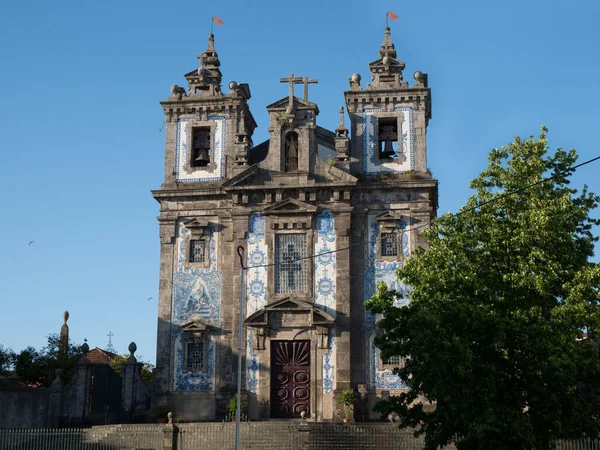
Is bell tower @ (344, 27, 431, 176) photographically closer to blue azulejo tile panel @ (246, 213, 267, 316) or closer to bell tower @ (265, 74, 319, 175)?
bell tower @ (265, 74, 319, 175)

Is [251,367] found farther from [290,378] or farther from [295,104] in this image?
[295,104]

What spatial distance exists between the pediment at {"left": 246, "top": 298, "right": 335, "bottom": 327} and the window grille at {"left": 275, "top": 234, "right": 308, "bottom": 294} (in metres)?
0.64

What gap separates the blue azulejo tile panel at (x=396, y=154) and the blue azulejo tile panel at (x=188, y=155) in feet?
19.0

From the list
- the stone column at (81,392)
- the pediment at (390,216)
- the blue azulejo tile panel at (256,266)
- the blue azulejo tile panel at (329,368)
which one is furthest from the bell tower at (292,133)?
the stone column at (81,392)

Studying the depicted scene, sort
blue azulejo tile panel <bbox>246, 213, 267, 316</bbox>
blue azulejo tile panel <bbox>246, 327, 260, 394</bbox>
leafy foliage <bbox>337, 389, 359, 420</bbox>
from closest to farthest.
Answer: leafy foliage <bbox>337, 389, 359, 420</bbox>
blue azulejo tile panel <bbox>246, 327, 260, 394</bbox>
blue azulejo tile panel <bbox>246, 213, 267, 316</bbox>

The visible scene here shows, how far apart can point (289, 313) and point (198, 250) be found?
182 inches

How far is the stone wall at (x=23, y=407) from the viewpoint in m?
33.9

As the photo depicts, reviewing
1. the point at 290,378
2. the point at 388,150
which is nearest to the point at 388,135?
the point at 388,150

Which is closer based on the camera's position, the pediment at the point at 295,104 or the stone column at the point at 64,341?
the pediment at the point at 295,104

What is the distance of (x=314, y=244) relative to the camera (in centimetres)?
3475

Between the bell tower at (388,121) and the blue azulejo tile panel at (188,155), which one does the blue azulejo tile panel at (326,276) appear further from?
the blue azulejo tile panel at (188,155)

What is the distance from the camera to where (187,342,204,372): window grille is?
34.6 m

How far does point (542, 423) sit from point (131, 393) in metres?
17.2

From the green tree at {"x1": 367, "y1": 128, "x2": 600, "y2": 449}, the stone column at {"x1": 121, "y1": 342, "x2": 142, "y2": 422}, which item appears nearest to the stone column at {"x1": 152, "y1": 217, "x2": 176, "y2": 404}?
the stone column at {"x1": 121, "y1": 342, "x2": 142, "y2": 422}
